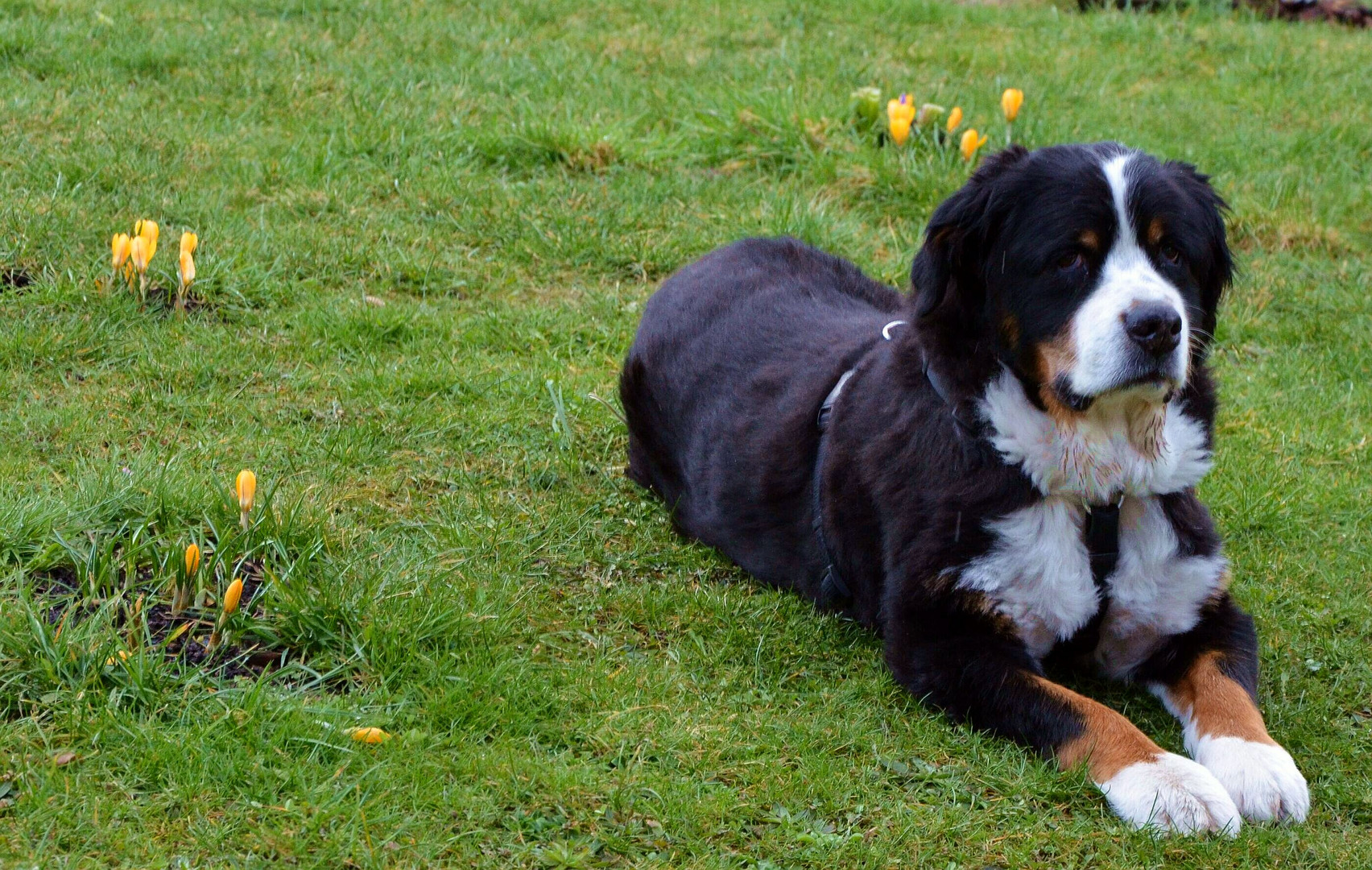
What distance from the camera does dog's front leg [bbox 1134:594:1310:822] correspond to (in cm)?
314

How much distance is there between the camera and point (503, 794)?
3012 millimetres

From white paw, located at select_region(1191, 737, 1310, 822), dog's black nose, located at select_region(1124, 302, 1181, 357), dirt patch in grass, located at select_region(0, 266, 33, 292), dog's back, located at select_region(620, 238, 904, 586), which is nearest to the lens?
white paw, located at select_region(1191, 737, 1310, 822)

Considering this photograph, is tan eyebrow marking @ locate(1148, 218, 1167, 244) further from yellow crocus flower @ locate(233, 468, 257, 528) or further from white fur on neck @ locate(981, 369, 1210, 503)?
yellow crocus flower @ locate(233, 468, 257, 528)

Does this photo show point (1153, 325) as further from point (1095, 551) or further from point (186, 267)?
point (186, 267)

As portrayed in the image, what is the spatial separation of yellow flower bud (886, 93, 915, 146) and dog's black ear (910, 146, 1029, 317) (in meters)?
3.61

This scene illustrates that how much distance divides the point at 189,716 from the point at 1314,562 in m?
3.35

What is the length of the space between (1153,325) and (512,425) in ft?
8.21

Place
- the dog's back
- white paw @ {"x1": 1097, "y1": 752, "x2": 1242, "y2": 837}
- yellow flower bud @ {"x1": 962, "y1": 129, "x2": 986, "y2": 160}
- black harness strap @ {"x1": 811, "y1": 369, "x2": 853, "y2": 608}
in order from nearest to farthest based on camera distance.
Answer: white paw @ {"x1": 1097, "y1": 752, "x2": 1242, "y2": 837} → black harness strap @ {"x1": 811, "y1": 369, "x2": 853, "y2": 608} → the dog's back → yellow flower bud @ {"x1": 962, "y1": 129, "x2": 986, "y2": 160}

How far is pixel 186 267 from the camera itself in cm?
532

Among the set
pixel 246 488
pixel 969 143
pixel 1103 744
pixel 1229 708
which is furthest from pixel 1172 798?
pixel 969 143

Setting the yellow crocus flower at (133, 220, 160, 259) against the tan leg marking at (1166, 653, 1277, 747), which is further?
the yellow crocus flower at (133, 220, 160, 259)

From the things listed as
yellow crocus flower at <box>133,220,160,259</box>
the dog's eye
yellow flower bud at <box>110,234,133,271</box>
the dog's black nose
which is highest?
the dog's eye

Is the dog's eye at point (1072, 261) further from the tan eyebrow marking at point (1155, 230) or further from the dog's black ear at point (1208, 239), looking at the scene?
the dog's black ear at point (1208, 239)

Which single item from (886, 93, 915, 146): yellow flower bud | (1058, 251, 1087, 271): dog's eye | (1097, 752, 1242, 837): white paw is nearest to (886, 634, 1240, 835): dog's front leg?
(1097, 752, 1242, 837): white paw
